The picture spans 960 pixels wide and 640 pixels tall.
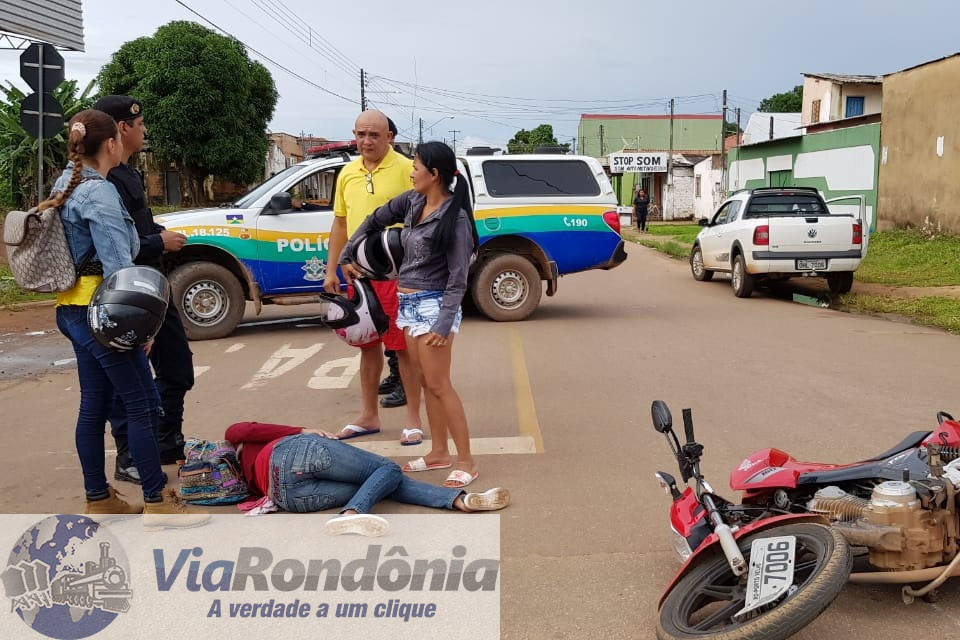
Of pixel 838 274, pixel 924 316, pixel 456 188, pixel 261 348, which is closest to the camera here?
pixel 456 188

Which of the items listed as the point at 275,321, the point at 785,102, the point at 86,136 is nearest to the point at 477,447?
the point at 86,136

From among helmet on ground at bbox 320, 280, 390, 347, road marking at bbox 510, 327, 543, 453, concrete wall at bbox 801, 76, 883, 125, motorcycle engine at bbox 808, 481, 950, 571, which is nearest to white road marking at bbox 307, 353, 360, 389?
road marking at bbox 510, 327, 543, 453

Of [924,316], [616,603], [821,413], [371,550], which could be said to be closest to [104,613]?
[371,550]

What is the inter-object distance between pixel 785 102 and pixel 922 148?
72.4m

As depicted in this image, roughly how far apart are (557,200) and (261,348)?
431 centimetres

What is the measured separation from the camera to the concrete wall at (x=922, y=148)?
792 inches

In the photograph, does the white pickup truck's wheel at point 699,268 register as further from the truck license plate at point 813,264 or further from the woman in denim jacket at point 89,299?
the woman in denim jacket at point 89,299

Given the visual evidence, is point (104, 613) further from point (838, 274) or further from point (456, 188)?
point (838, 274)

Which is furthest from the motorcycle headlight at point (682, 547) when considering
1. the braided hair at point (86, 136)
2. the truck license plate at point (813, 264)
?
the truck license plate at point (813, 264)

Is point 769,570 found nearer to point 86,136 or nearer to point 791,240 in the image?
point 86,136

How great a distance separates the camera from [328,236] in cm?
1072

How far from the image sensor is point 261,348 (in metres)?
10.0

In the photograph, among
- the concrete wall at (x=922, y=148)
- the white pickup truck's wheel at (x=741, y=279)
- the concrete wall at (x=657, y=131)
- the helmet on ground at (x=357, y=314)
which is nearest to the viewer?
the helmet on ground at (x=357, y=314)

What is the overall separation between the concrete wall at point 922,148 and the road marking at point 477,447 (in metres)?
17.6
